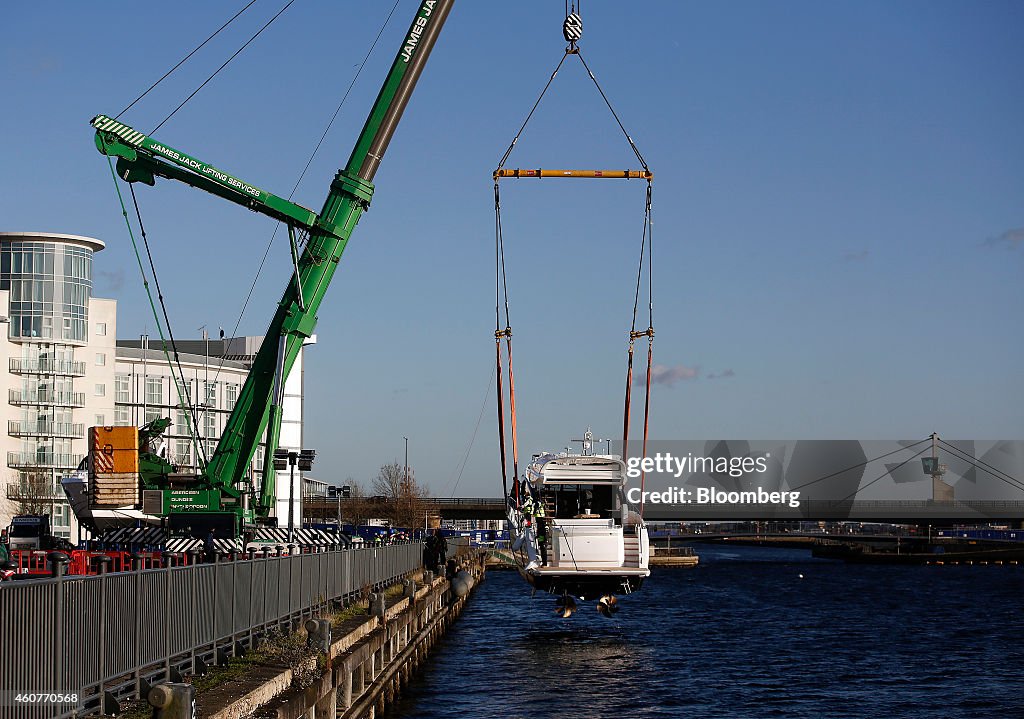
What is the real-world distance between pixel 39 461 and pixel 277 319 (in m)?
74.2

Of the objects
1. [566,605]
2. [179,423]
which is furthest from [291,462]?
[179,423]

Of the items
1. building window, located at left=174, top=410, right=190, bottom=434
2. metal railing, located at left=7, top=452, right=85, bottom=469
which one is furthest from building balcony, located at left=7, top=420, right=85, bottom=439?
building window, located at left=174, top=410, right=190, bottom=434

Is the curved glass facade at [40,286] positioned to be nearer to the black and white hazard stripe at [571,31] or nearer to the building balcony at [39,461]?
the building balcony at [39,461]

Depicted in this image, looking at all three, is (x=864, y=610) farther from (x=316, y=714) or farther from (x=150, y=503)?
(x=316, y=714)

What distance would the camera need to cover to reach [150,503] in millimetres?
44844

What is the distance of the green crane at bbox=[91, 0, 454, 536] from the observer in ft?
149

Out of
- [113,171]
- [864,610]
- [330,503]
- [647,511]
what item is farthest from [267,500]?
[330,503]

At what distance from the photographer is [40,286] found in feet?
365

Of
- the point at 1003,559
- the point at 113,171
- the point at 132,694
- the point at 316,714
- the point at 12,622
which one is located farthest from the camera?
the point at 1003,559

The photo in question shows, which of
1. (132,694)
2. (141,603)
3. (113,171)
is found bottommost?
(132,694)

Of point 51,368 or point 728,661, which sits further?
point 51,368

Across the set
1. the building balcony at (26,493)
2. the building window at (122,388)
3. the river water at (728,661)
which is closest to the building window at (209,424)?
the building window at (122,388)

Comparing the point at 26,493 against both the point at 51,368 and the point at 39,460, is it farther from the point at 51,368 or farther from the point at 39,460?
the point at 51,368

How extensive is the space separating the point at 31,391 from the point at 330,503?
5924 centimetres
